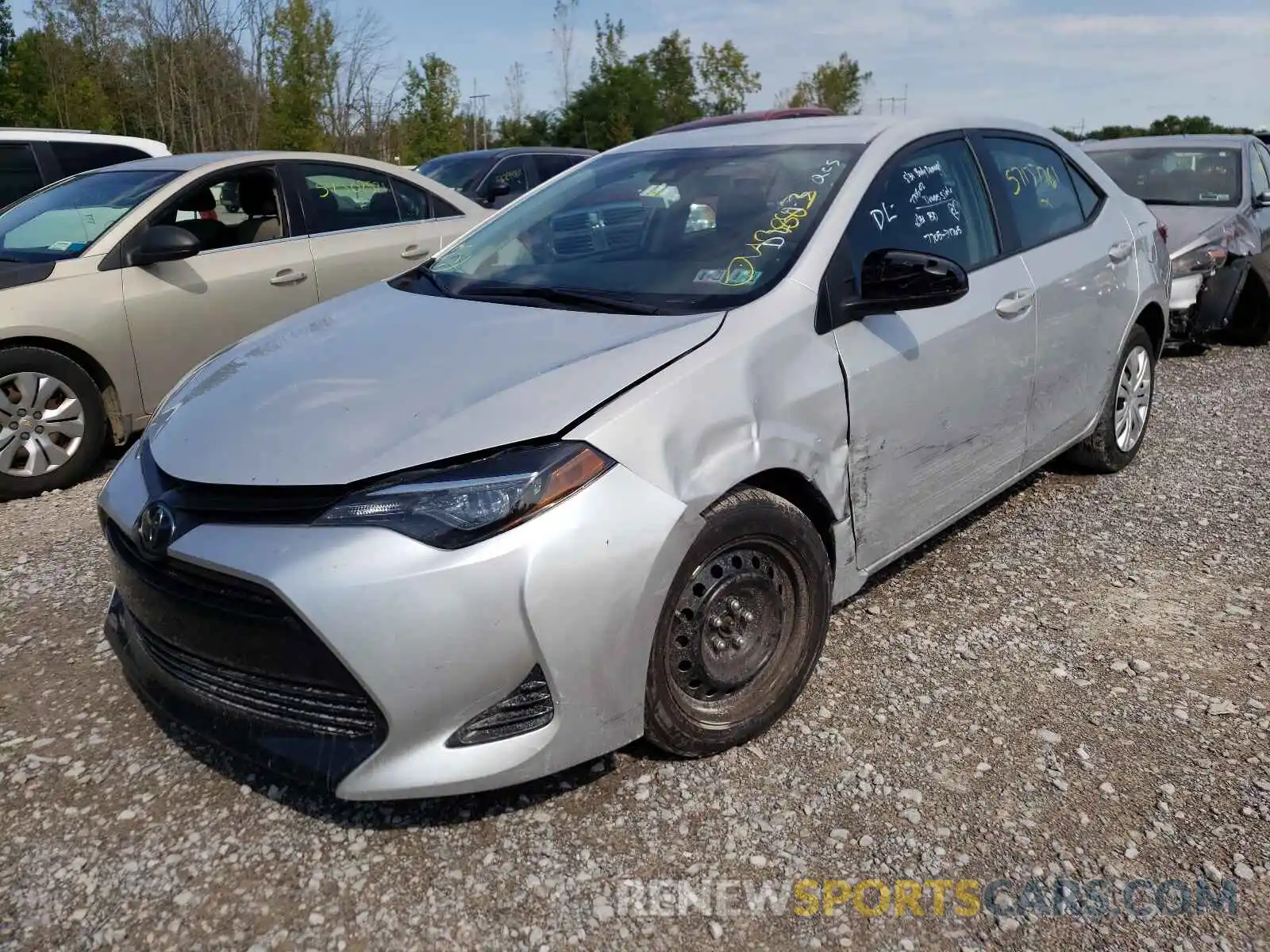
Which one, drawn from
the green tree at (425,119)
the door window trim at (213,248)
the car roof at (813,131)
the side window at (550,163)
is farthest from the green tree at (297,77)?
the car roof at (813,131)

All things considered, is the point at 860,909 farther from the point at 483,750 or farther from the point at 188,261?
the point at 188,261

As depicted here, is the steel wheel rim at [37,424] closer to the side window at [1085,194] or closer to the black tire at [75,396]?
the black tire at [75,396]

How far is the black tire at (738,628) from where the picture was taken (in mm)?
2523

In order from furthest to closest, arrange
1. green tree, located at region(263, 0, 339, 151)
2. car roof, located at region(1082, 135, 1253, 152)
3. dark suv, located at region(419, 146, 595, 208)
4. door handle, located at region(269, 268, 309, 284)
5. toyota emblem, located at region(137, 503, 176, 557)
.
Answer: green tree, located at region(263, 0, 339, 151) < dark suv, located at region(419, 146, 595, 208) < car roof, located at region(1082, 135, 1253, 152) < door handle, located at region(269, 268, 309, 284) < toyota emblem, located at region(137, 503, 176, 557)

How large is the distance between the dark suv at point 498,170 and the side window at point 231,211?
15.0 feet

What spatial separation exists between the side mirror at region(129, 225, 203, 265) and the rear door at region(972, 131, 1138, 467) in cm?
375

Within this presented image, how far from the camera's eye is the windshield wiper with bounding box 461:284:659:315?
2938 millimetres

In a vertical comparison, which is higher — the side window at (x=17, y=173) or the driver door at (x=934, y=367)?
the side window at (x=17, y=173)

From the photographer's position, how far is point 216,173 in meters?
5.70

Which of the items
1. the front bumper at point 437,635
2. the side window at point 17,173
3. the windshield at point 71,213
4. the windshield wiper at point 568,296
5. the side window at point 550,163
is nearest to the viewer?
the front bumper at point 437,635

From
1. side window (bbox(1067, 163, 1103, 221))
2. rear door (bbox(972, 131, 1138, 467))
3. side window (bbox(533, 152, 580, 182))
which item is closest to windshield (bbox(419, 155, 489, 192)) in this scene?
side window (bbox(533, 152, 580, 182))

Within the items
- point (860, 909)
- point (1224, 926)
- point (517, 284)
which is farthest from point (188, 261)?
point (1224, 926)

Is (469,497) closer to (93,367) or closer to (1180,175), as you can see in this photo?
(93,367)

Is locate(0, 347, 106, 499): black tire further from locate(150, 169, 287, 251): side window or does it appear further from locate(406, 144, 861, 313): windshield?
locate(406, 144, 861, 313): windshield
